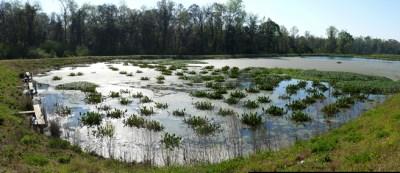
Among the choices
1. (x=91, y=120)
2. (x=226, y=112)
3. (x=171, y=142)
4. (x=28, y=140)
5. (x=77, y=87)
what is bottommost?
(x=171, y=142)

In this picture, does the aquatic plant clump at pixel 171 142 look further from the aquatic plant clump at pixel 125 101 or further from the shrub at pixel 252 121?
the aquatic plant clump at pixel 125 101

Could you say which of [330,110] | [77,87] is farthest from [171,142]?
[77,87]

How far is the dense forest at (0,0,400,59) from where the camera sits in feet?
271

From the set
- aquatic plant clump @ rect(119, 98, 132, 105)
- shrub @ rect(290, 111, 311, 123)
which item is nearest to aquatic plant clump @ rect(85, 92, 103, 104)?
aquatic plant clump @ rect(119, 98, 132, 105)

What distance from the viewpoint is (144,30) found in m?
105

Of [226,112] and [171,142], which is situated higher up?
[226,112]

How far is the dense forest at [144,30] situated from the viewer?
8275 cm

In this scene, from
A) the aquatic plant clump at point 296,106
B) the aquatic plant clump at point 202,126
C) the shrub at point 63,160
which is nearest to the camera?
the shrub at point 63,160

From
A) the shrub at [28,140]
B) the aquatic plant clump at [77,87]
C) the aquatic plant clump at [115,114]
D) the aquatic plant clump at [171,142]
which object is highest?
the aquatic plant clump at [77,87]

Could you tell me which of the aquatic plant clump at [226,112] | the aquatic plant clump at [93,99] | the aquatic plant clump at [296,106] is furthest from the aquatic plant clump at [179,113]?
the aquatic plant clump at [296,106]

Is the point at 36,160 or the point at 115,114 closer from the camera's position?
the point at 36,160

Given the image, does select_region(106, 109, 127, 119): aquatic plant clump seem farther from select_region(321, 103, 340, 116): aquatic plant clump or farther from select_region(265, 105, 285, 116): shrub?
select_region(321, 103, 340, 116): aquatic plant clump

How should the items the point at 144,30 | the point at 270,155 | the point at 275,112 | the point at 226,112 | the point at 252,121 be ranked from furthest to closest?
the point at 144,30 < the point at 275,112 < the point at 226,112 < the point at 252,121 < the point at 270,155

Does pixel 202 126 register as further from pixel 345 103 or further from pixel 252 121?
pixel 345 103
